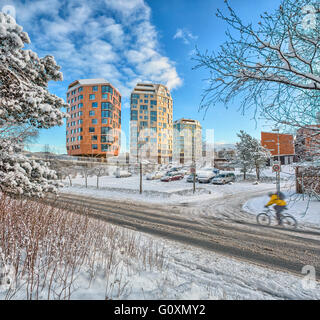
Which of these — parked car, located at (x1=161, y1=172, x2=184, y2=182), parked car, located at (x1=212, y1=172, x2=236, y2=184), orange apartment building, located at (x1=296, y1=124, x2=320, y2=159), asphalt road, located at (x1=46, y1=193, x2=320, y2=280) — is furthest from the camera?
parked car, located at (x1=161, y1=172, x2=184, y2=182)

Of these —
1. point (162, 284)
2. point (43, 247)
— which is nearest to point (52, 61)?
point (43, 247)

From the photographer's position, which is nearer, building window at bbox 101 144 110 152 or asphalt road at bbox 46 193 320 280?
asphalt road at bbox 46 193 320 280

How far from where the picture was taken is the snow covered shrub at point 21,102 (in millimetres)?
3957

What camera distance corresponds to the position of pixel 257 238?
19.9ft

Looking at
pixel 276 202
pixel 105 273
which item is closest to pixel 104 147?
pixel 276 202

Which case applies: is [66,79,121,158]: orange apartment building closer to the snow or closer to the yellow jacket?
the yellow jacket

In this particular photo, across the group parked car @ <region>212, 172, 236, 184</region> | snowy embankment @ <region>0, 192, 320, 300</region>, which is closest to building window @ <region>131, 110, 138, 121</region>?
parked car @ <region>212, 172, 236, 184</region>

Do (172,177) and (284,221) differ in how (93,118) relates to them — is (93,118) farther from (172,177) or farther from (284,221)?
(284,221)

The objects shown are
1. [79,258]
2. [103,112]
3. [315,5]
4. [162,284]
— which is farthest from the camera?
[103,112]

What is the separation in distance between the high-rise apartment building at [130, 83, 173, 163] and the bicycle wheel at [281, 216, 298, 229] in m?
54.8

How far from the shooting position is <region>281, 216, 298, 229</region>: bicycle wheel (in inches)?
299

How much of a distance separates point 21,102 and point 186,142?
8011 cm
